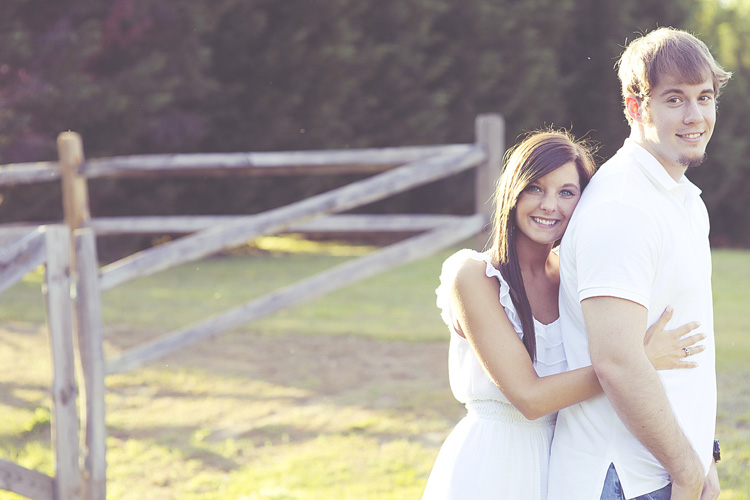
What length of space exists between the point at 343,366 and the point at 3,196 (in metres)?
6.83

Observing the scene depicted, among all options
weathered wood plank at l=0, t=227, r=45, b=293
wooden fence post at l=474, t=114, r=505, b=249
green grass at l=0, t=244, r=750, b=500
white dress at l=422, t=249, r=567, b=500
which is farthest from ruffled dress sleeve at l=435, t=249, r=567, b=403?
wooden fence post at l=474, t=114, r=505, b=249

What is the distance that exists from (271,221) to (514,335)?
2712 mm

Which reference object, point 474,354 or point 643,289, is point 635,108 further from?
point 474,354

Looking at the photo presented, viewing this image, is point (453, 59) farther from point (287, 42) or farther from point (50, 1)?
point (50, 1)

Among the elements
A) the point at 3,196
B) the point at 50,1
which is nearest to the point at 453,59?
the point at 50,1

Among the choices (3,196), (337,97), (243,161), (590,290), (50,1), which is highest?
(50,1)

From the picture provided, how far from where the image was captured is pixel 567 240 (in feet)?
6.01

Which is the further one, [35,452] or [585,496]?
[35,452]

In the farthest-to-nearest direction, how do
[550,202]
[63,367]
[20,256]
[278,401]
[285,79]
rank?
[285,79] → [278,401] → [63,367] → [20,256] → [550,202]

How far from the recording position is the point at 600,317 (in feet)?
5.54

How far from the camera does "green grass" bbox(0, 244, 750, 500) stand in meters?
4.23

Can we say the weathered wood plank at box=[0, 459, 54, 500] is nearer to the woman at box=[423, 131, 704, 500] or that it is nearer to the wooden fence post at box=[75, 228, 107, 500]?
the wooden fence post at box=[75, 228, 107, 500]

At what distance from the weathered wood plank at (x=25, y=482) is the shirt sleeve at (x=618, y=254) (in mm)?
2684

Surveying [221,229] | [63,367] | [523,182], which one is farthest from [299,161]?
[523,182]
